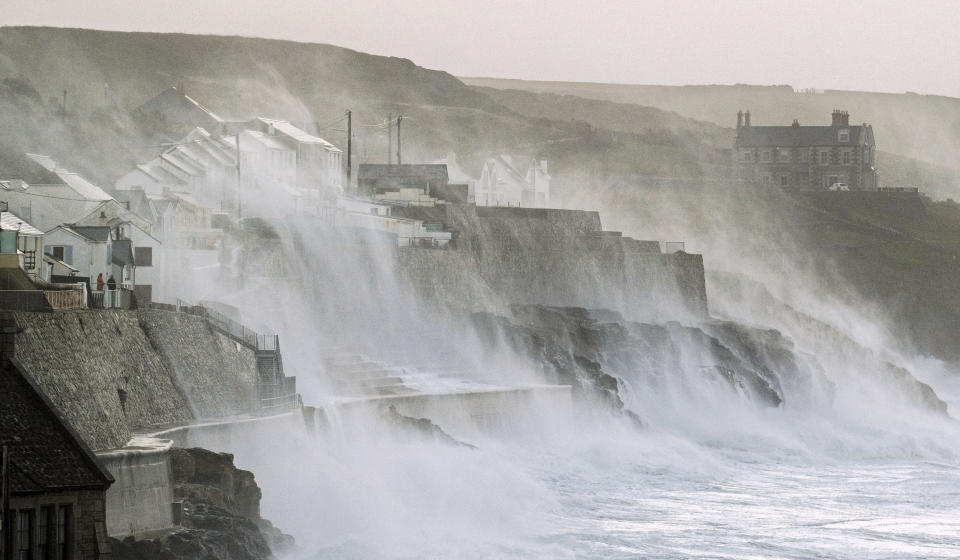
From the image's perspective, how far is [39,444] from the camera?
78.7 ft

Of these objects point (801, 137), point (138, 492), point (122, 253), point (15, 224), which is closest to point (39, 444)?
point (138, 492)

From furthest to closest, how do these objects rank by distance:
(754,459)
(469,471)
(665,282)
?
(665,282) < (754,459) < (469,471)

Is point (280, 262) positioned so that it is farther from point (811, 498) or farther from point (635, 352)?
point (811, 498)

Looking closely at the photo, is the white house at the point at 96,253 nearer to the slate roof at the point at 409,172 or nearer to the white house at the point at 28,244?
the white house at the point at 28,244

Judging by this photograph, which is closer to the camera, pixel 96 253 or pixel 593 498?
pixel 96 253

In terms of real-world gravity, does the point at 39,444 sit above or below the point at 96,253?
below

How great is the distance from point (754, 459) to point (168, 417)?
1004 inches

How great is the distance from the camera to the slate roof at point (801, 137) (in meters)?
124

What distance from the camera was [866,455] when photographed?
58469mm

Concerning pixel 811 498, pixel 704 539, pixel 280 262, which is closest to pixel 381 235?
pixel 280 262

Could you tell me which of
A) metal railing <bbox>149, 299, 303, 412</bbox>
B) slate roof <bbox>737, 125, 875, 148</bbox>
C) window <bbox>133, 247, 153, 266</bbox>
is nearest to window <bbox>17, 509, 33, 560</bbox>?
metal railing <bbox>149, 299, 303, 412</bbox>

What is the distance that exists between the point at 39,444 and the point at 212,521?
228 inches

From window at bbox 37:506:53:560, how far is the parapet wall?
40.9m

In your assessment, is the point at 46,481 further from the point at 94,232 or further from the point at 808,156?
the point at 808,156
